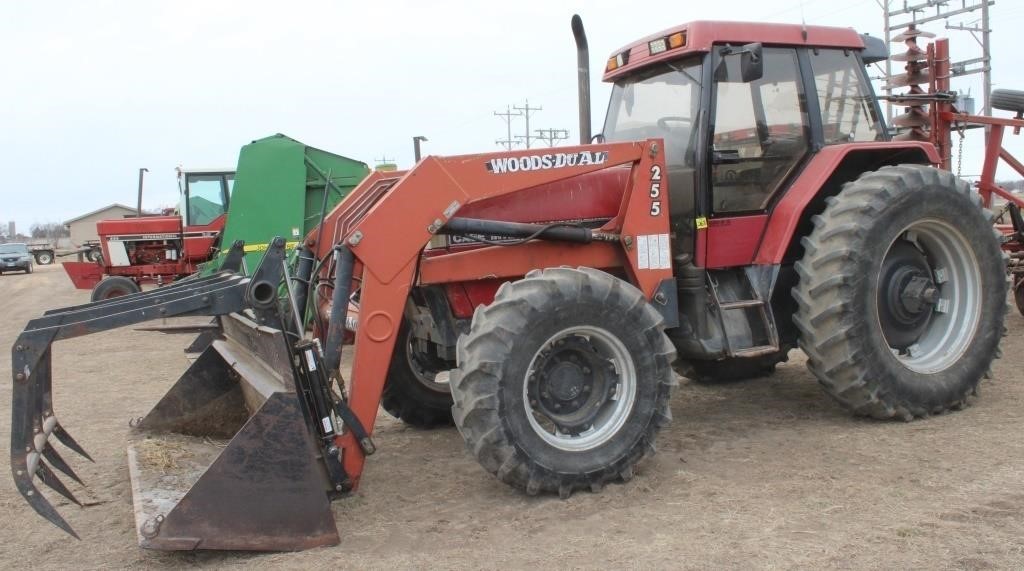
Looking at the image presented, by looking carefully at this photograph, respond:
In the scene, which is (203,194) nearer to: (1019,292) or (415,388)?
(415,388)

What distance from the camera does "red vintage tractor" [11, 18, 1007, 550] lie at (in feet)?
12.6

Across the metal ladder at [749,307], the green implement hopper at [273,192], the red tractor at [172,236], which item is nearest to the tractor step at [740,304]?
the metal ladder at [749,307]

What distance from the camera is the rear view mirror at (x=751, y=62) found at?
4.87m

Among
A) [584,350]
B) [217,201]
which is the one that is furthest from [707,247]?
[217,201]

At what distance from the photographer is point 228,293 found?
3.98 metres

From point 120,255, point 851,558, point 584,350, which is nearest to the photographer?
point 851,558

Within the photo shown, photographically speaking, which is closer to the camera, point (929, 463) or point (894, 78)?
point (929, 463)

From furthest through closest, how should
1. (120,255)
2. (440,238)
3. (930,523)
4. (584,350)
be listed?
(120,255) → (440,238) → (584,350) → (930,523)

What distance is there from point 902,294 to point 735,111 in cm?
156

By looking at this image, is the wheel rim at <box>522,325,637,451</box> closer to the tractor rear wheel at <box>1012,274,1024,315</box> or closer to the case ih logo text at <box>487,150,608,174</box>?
the case ih logo text at <box>487,150,608,174</box>

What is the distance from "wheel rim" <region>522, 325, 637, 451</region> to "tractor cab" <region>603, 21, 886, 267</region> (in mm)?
1130

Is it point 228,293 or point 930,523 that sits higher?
point 228,293

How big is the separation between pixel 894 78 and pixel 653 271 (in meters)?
5.88

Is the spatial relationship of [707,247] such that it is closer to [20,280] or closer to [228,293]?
[228,293]
